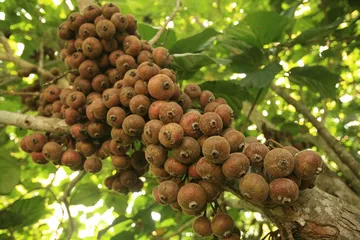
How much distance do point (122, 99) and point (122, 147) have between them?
0.91ft

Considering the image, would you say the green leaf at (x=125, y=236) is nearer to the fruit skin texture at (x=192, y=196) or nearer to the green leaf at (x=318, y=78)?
the fruit skin texture at (x=192, y=196)

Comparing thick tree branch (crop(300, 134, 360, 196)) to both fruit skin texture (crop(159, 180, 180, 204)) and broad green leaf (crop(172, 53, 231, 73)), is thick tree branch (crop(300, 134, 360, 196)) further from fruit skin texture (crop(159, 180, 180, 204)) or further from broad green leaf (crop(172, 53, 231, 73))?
fruit skin texture (crop(159, 180, 180, 204))

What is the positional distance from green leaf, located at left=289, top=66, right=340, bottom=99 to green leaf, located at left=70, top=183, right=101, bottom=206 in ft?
6.53

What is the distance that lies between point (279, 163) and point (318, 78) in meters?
1.66

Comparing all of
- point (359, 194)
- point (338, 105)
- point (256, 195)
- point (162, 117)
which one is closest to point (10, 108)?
point (162, 117)

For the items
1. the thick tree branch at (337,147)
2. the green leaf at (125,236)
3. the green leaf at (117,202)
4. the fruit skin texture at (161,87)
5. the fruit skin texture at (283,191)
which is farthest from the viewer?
the green leaf at (117,202)

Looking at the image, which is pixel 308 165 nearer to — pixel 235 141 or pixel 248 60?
pixel 235 141

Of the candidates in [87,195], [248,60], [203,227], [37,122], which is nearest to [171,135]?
[203,227]

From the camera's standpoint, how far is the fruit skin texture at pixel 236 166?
1342mm

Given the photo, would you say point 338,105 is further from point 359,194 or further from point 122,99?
point 122,99

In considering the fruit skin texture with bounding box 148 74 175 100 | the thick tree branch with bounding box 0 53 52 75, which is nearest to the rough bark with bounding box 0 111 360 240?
the fruit skin texture with bounding box 148 74 175 100

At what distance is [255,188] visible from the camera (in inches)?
50.9

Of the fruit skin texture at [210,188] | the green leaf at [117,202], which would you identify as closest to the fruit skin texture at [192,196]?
the fruit skin texture at [210,188]

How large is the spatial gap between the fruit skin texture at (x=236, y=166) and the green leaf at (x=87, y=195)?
1957mm
